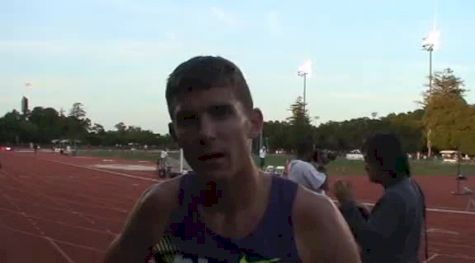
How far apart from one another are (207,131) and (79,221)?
14.2 metres

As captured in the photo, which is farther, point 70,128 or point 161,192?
point 70,128

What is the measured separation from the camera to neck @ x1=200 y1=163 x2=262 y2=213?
1.52m

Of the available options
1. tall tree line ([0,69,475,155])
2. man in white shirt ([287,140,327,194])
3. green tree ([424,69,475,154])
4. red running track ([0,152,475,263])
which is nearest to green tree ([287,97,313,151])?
tall tree line ([0,69,475,155])

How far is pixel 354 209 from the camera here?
354cm

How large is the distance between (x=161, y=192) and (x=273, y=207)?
0.27 metres

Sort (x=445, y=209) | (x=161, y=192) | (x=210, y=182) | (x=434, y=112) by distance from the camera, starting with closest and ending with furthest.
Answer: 1. (x=210, y=182)
2. (x=161, y=192)
3. (x=445, y=209)
4. (x=434, y=112)

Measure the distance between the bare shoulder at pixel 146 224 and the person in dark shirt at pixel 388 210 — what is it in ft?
6.09

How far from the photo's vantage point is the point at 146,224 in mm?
1644

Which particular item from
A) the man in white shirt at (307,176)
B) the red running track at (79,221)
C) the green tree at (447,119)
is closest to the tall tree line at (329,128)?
the green tree at (447,119)

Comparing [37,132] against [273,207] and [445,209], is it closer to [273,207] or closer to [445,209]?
[445,209]

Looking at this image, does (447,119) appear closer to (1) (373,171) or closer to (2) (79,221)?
(2) (79,221)

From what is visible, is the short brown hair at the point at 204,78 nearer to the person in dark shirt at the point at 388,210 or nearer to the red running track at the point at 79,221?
the person in dark shirt at the point at 388,210

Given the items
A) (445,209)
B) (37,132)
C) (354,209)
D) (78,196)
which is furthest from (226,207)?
(37,132)

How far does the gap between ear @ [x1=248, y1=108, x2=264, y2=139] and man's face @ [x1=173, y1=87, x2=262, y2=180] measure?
6cm
